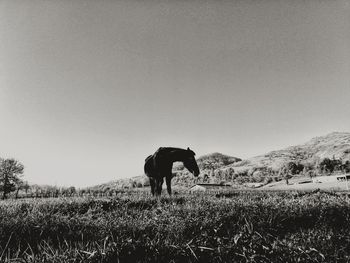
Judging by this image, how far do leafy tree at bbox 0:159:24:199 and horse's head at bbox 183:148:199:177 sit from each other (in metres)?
43.4

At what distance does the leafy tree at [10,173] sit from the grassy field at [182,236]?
45.9 m

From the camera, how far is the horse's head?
12805 mm

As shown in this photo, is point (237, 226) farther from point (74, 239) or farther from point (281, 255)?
point (74, 239)

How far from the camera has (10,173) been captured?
47625 mm

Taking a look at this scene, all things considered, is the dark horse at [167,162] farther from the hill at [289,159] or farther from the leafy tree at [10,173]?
the hill at [289,159]

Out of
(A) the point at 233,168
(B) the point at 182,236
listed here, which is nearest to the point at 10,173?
(B) the point at 182,236

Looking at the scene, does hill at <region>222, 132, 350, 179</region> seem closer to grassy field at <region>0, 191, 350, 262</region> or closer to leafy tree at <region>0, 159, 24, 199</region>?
leafy tree at <region>0, 159, 24, 199</region>

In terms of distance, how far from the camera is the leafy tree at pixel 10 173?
Answer: 45259 mm

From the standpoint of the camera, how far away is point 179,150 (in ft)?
42.7

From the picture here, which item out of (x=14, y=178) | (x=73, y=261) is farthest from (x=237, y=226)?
(x=14, y=178)

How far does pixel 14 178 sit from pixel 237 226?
54161mm

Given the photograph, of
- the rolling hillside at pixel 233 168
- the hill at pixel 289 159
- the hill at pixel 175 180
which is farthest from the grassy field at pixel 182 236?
the hill at pixel 289 159

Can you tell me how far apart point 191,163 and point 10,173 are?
47548 millimetres

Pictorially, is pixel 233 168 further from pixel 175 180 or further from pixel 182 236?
Result: pixel 182 236
